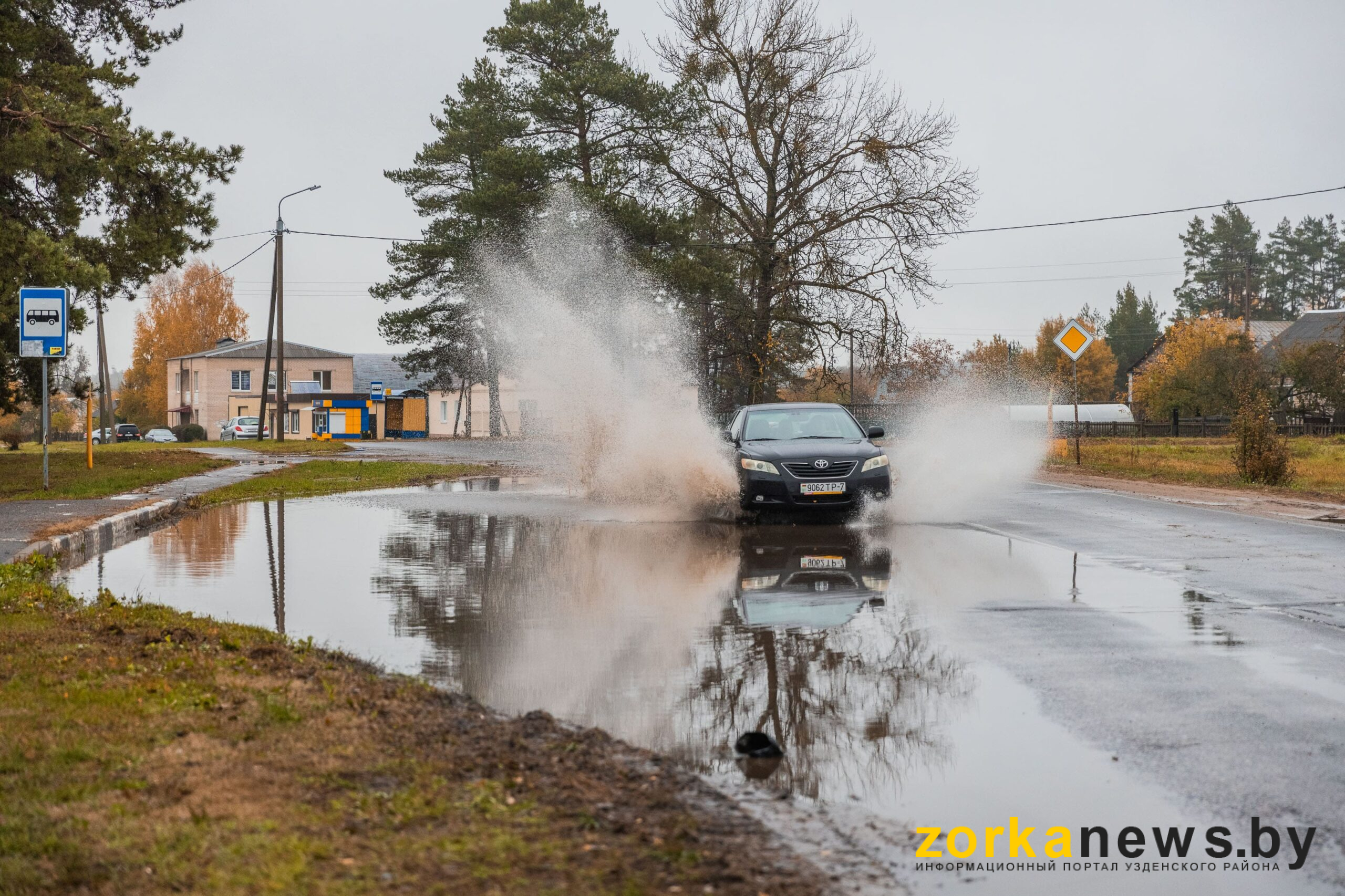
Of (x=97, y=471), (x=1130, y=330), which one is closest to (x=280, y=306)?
(x=97, y=471)

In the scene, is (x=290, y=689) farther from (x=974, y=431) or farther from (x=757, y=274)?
(x=757, y=274)

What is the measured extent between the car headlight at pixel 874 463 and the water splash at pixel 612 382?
2.27 meters

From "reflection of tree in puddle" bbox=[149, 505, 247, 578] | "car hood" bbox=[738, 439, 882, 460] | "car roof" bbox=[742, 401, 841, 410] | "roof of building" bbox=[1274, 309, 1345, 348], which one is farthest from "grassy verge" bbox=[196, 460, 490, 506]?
"roof of building" bbox=[1274, 309, 1345, 348]

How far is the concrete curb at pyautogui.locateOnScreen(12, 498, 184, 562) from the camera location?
1343 cm

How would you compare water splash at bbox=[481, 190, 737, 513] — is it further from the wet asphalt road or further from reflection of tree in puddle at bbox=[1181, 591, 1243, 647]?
reflection of tree in puddle at bbox=[1181, 591, 1243, 647]

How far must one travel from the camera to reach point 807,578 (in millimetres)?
11359

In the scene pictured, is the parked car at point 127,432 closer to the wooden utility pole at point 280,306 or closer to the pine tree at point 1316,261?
the wooden utility pole at point 280,306

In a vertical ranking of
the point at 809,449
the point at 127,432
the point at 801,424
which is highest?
the point at 801,424

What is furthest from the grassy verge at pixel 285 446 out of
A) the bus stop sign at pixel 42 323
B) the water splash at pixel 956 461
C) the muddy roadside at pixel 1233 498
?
the muddy roadside at pixel 1233 498

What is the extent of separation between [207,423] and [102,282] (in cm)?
8074

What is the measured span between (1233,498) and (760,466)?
9373 millimetres

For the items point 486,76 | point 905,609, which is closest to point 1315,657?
point 905,609

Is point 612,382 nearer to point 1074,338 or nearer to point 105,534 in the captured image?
point 105,534

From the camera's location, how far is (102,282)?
71.9 ft
